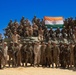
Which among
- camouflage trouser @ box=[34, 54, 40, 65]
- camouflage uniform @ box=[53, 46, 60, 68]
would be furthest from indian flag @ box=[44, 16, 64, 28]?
camouflage trouser @ box=[34, 54, 40, 65]

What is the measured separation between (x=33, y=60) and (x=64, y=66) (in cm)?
254

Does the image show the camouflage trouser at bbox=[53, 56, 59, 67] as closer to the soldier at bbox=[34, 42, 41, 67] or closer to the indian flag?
the soldier at bbox=[34, 42, 41, 67]

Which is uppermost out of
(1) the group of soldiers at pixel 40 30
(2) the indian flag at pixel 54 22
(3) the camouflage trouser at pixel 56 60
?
(2) the indian flag at pixel 54 22

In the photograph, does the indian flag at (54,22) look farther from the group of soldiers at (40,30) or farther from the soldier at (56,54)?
the soldier at (56,54)

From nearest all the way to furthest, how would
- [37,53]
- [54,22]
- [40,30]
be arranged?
[37,53], [40,30], [54,22]

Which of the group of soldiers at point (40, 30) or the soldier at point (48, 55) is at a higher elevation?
the group of soldiers at point (40, 30)

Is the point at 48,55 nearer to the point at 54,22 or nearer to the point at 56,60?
the point at 56,60

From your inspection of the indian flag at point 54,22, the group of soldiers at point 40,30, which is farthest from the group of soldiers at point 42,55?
the indian flag at point 54,22

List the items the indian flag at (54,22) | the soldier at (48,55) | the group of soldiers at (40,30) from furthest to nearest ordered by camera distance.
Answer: the indian flag at (54,22) → the group of soldiers at (40,30) → the soldier at (48,55)

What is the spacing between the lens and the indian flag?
106 ft

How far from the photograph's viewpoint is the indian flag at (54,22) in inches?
1266

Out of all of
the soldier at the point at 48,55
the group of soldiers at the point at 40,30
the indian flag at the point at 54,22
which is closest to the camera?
the soldier at the point at 48,55

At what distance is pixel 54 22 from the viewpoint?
32.8 meters

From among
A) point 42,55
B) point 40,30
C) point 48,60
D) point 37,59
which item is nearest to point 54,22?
point 40,30
